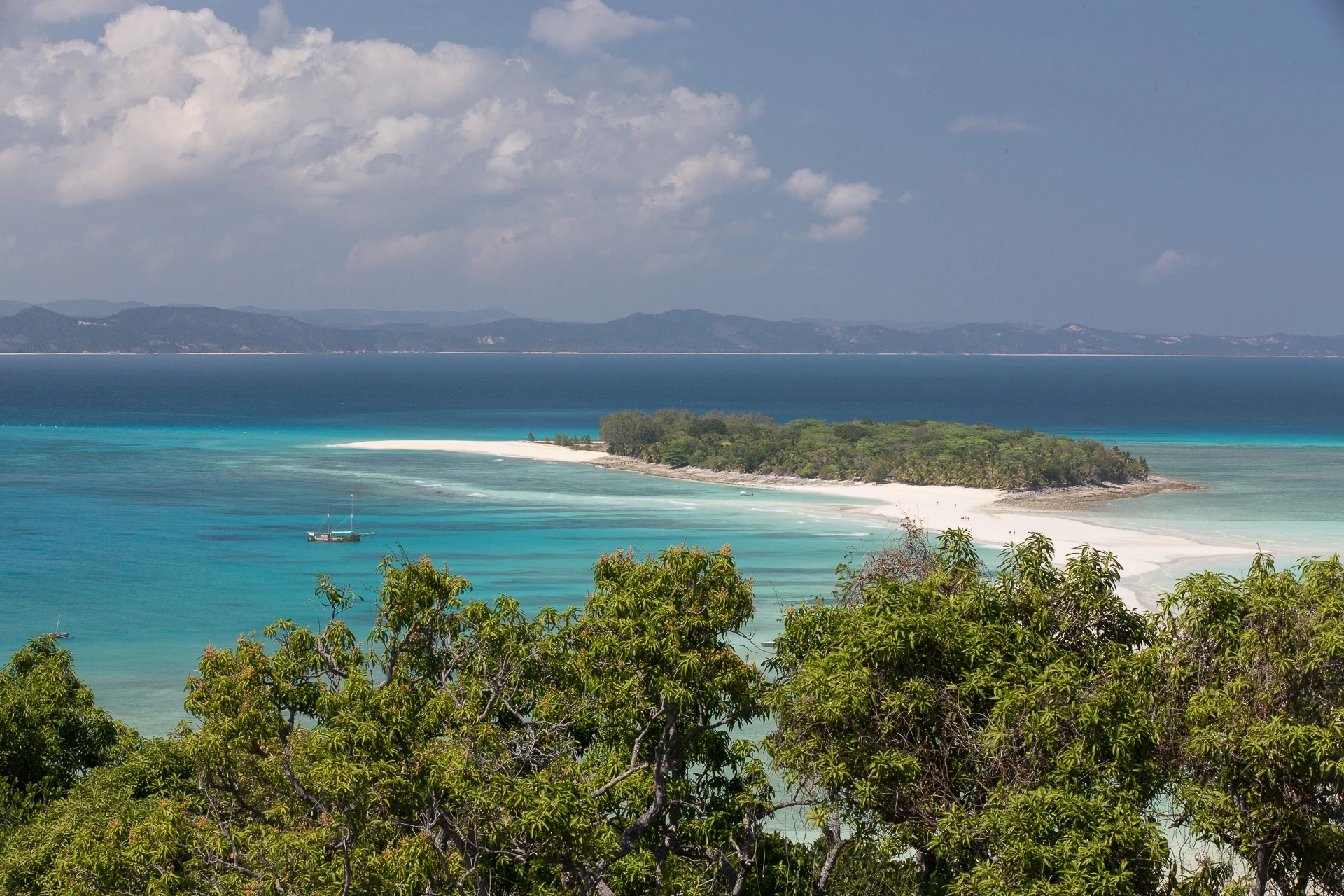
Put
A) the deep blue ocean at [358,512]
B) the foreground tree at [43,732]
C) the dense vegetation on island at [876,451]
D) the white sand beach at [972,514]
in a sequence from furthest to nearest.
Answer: the dense vegetation on island at [876,451] → the white sand beach at [972,514] → the deep blue ocean at [358,512] → the foreground tree at [43,732]

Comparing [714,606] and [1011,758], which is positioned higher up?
[714,606]

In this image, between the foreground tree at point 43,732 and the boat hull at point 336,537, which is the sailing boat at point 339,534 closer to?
the boat hull at point 336,537

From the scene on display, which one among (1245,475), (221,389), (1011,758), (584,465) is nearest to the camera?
(1011,758)

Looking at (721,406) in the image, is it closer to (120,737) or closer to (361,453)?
(361,453)

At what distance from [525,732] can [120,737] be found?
286 inches

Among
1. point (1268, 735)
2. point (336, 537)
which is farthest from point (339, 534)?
point (1268, 735)

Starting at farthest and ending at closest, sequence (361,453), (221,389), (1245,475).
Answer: (221,389) → (361,453) → (1245,475)

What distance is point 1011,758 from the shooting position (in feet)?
30.2

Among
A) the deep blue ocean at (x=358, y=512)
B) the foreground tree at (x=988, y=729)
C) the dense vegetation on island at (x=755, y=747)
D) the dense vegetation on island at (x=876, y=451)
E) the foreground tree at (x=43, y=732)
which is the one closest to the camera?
the foreground tree at (x=988, y=729)

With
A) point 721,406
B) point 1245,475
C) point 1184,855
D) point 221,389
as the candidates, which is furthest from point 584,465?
point 221,389

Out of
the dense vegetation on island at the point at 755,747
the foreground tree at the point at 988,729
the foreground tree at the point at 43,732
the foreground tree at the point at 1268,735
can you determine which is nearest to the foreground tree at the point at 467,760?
the dense vegetation on island at the point at 755,747

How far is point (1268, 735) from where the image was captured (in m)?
8.44

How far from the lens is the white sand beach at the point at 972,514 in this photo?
4412 cm

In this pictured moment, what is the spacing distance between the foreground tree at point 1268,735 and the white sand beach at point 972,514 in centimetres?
2457
